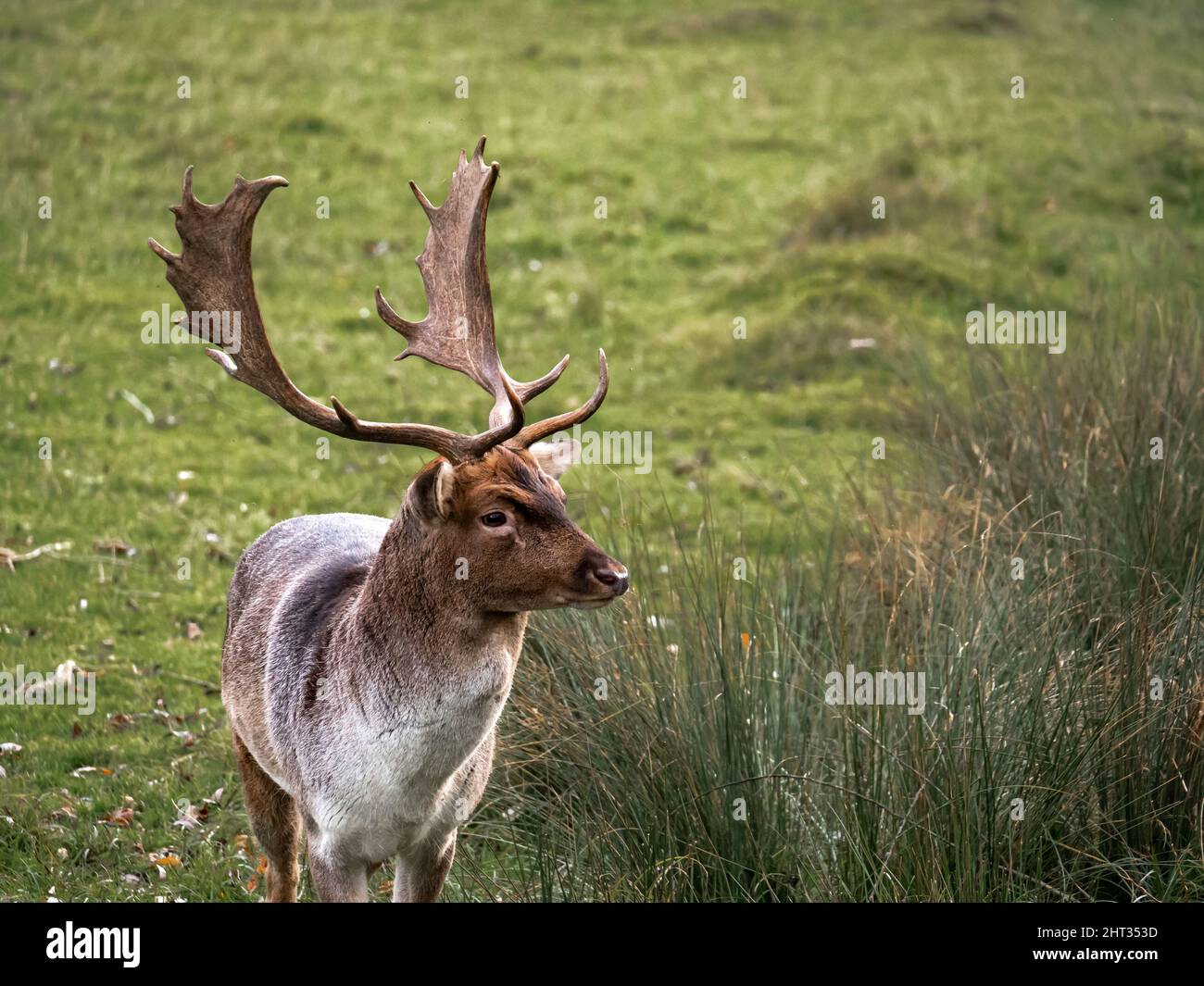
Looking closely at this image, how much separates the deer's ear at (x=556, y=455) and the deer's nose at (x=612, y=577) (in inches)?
30.1

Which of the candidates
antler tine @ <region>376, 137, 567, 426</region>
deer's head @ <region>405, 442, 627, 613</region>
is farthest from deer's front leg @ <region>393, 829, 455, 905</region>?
antler tine @ <region>376, 137, 567, 426</region>

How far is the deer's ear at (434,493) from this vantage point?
4898 mm

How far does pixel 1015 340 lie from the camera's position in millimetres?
11242

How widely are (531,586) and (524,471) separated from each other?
0.40 meters

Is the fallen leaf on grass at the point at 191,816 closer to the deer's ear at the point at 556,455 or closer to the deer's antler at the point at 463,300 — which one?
the deer's antler at the point at 463,300

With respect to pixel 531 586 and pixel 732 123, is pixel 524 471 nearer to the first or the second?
pixel 531 586

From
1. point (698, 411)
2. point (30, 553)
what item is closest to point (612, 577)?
point (30, 553)

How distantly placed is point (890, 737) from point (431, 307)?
89.6 inches

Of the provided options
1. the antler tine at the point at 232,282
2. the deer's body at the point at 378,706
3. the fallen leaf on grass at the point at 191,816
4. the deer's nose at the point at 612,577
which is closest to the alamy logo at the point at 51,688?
the fallen leaf on grass at the point at 191,816

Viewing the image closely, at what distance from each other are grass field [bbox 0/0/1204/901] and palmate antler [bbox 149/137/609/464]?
119cm
